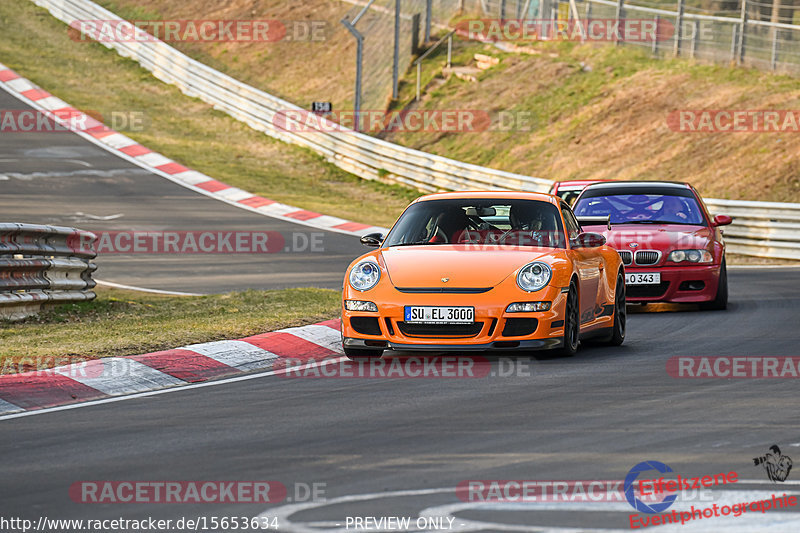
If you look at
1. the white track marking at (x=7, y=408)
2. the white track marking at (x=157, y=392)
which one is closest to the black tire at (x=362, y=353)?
the white track marking at (x=157, y=392)

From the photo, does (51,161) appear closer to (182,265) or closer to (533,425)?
(182,265)

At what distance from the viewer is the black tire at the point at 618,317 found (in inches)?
458

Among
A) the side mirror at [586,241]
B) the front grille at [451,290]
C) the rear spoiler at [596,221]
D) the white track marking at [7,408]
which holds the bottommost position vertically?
the white track marking at [7,408]

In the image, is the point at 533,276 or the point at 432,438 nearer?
the point at 432,438

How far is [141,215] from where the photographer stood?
83.5 feet

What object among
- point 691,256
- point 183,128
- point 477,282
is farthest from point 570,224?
point 183,128

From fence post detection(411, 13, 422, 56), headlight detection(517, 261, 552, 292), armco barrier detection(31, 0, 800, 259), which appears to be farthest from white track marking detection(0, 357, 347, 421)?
fence post detection(411, 13, 422, 56)

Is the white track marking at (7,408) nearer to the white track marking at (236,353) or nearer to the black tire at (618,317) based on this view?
the white track marking at (236,353)

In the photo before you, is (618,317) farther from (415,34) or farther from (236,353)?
(415,34)

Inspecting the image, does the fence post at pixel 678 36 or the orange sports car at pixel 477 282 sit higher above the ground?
the fence post at pixel 678 36

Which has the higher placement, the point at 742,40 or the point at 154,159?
the point at 742,40

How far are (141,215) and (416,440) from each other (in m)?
19.3

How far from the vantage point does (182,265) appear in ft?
65.0

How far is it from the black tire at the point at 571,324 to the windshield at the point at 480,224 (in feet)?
1.96
